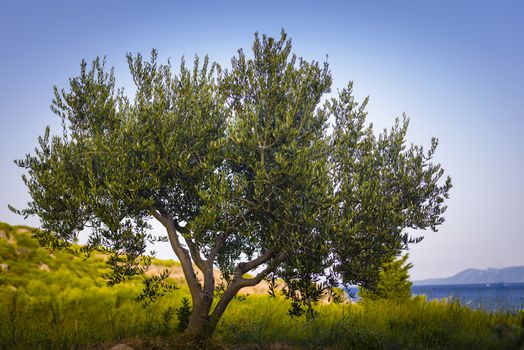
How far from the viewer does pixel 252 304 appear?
29312mm

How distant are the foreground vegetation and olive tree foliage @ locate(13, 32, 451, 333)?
275 cm

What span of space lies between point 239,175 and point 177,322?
37.2 feet

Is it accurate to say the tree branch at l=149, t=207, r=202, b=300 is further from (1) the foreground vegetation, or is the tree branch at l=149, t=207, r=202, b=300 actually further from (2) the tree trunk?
(1) the foreground vegetation

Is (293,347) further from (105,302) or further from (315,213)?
(105,302)

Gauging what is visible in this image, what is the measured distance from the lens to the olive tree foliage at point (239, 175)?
1448cm

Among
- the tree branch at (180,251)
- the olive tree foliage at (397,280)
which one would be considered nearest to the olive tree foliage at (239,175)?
the tree branch at (180,251)

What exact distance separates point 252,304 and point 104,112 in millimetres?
17568

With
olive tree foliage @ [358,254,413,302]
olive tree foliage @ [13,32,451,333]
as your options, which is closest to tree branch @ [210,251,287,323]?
olive tree foliage @ [13,32,451,333]

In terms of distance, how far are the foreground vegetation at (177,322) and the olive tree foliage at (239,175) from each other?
2750 mm

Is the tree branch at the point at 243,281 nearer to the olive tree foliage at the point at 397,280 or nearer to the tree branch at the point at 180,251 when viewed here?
the tree branch at the point at 180,251

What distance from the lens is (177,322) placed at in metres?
22.8

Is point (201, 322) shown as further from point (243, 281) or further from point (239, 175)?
point (239, 175)

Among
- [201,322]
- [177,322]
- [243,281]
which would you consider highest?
[243,281]

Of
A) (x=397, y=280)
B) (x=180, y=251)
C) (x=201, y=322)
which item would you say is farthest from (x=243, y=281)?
(x=397, y=280)
